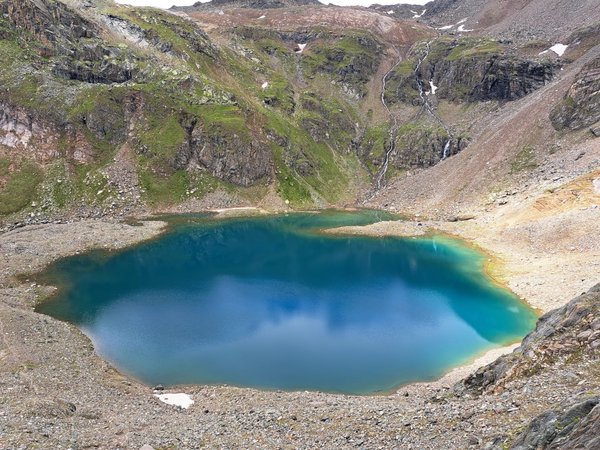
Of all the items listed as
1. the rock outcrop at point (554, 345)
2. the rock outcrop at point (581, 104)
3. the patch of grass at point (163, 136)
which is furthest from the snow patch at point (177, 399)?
the rock outcrop at point (581, 104)

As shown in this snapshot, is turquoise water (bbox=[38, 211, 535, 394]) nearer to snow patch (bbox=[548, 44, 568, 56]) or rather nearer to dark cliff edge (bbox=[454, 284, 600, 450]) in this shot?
dark cliff edge (bbox=[454, 284, 600, 450])

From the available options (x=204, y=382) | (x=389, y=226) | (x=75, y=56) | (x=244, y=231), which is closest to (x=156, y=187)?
(x=244, y=231)

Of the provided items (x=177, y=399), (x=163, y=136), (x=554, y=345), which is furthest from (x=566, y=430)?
A: (x=163, y=136)

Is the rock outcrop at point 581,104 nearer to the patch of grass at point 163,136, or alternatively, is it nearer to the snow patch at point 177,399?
the patch of grass at point 163,136

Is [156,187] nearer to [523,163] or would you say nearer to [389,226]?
[389,226]

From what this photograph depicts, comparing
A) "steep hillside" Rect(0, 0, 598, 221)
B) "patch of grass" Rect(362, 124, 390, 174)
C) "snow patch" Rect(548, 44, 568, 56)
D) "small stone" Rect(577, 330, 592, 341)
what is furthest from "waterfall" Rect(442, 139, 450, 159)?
"small stone" Rect(577, 330, 592, 341)

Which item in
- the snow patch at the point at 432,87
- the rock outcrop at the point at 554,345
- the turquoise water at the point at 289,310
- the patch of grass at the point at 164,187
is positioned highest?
the snow patch at the point at 432,87
